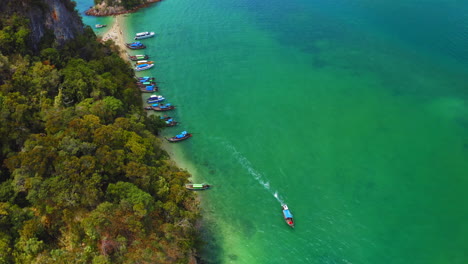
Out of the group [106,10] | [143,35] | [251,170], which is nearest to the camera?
[251,170]

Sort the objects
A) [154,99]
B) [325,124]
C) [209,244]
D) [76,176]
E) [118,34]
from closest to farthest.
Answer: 1. [76,176]
2. [209,244]
3. [325,124]
4. [154,99]
5. [118,34]

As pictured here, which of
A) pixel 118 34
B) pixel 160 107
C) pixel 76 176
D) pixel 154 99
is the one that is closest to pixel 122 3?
pixel 118 34

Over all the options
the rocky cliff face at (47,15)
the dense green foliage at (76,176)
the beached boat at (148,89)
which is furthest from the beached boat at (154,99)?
the rocky cliff face at (47,15)

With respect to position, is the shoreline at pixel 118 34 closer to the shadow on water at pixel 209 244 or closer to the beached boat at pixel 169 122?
the beached boat at pixel 169 122

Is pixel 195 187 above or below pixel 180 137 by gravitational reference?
below

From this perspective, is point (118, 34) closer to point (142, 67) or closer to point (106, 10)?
point (106, 10)

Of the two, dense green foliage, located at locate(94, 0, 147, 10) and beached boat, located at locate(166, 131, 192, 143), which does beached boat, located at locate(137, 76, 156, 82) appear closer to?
beached boat, located at locate(166, 131, 192, 143)

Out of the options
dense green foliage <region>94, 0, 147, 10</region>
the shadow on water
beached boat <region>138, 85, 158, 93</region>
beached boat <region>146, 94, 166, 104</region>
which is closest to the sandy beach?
dense green foliage <region>94, 0, 147, 10</region>
